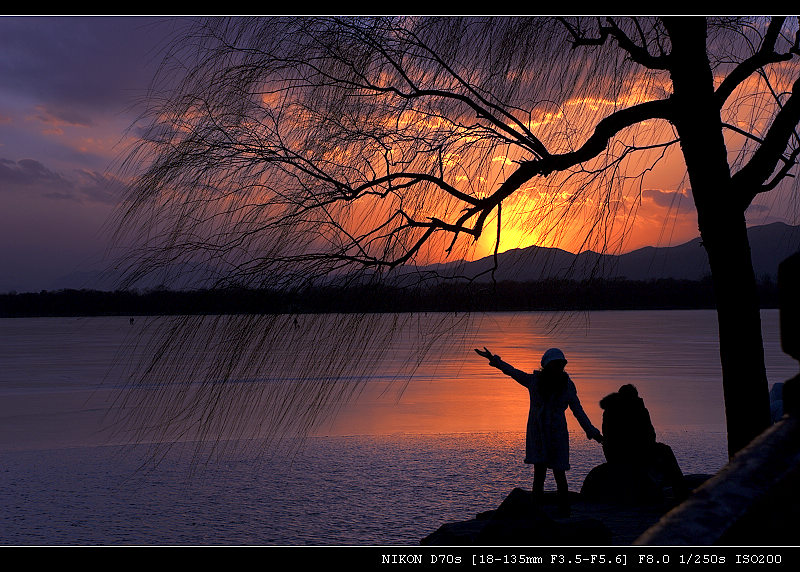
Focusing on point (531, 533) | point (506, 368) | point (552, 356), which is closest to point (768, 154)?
point (552, 356)

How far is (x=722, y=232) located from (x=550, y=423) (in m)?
2.17

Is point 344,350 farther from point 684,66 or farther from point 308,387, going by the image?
point 684,66

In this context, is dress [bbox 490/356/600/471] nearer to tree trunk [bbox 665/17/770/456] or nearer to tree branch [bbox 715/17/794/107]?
tree trunk [bbox 665/17/770/456]

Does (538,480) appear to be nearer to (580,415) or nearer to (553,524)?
(580,415)

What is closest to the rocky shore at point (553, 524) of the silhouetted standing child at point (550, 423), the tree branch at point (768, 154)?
the silhouetted standing child at point (550, 423)

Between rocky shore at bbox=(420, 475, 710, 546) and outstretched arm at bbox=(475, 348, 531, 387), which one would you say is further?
outstretched arm at bbox=(475, 348, 531, 387)

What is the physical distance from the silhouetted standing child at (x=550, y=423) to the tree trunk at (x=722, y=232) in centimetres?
133

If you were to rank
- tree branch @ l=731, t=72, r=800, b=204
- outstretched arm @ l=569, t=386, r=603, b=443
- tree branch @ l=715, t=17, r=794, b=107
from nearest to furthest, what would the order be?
tree branch @ l=731, t=72, r=800, b=204 < tree branch @ l=715, t=17, r=794, b=107 < outstretched arm @ l=569, t=386, r=603, b=443

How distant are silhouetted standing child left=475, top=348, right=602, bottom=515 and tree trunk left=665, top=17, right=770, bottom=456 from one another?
1.33 metres

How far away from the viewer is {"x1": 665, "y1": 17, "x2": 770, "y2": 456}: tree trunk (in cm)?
562

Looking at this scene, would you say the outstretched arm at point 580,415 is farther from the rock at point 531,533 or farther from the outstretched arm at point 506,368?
the rock at point 531,533

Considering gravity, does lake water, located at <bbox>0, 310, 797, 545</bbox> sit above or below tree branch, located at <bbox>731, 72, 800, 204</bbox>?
below

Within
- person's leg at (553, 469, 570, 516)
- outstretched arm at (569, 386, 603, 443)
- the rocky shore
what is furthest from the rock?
outstretched arm at (569, 386, 603, 443)

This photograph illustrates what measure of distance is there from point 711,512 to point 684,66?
16.9 feet
